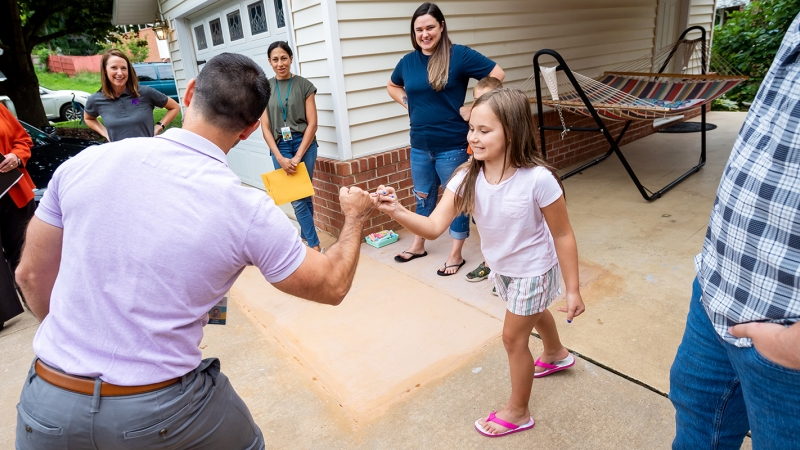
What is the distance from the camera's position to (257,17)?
198 inches

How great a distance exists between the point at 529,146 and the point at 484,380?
4.00ft

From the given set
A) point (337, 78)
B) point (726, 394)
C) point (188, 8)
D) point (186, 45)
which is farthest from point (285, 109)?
point (186, 45)

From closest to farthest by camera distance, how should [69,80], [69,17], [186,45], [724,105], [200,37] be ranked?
[200,37], [186,45], [724,105], [69,17], [69,80]

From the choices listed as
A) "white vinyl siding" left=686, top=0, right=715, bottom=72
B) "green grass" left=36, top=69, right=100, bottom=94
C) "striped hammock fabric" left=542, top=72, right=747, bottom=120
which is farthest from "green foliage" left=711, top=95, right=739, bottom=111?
"green grass" left=36, top=69, right=100, bottom=94

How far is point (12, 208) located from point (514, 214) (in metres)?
3.27

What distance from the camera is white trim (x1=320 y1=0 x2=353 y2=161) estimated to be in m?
3.83

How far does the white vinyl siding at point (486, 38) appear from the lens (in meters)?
4.08

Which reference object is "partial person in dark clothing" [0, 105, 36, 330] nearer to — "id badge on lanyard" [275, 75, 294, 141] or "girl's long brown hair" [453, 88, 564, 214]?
"id badge on lanyard" [275, 75, 294, 141]

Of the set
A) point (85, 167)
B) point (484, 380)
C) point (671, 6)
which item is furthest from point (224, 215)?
point (671, 6)

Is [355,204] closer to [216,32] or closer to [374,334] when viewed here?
[374,334]

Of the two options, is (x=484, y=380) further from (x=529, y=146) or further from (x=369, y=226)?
(x=369, y=226)

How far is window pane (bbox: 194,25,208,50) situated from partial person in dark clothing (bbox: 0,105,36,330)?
343 centimetres

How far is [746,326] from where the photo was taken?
1.03 meters

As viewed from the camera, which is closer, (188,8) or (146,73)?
(188,8)
